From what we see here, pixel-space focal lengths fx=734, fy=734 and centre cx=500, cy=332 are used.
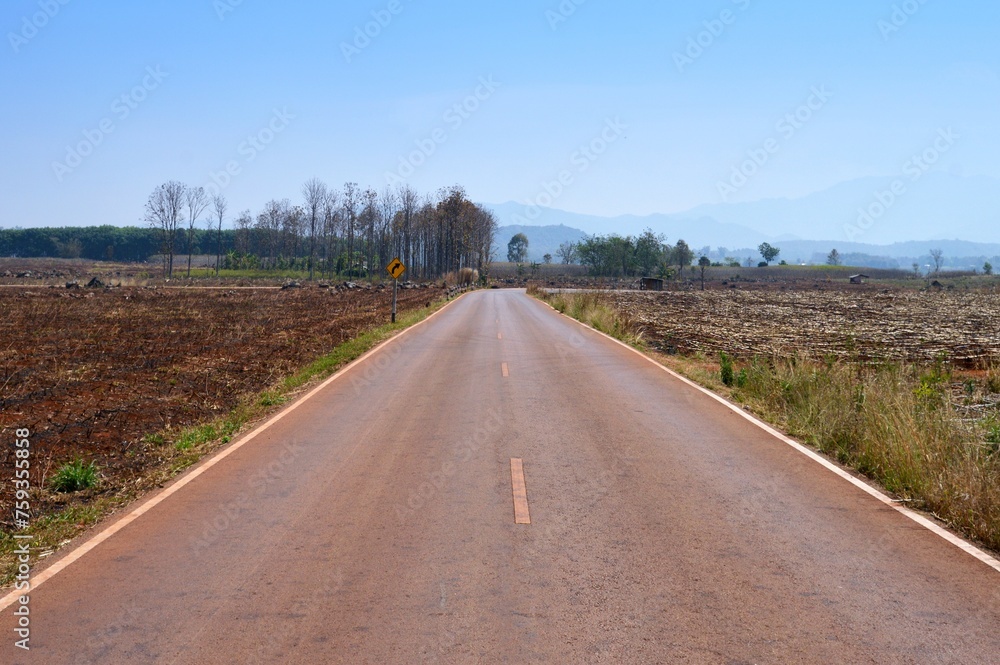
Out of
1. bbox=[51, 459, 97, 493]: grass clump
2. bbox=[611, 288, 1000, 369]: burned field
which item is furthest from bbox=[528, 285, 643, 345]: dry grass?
bbox=[51, 459, 97, 493]: grass clump

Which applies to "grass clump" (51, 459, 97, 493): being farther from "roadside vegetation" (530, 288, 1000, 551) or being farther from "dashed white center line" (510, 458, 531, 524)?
"roadside vegetation" (530, 288, 1000, 551)

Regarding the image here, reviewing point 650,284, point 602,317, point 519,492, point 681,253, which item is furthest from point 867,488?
point 681,253

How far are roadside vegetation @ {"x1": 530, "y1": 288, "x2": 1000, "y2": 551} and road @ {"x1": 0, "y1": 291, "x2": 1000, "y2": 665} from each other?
548 millimetres

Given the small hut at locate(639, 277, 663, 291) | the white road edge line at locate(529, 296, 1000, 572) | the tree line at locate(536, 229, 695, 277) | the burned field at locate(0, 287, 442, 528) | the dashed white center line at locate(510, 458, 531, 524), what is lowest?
the burned field at locate(0, 287, 442, 528)

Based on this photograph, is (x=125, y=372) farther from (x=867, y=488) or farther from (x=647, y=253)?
(x=647, y=253)

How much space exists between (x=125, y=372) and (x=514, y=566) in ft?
45.9

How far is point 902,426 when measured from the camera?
9.07m

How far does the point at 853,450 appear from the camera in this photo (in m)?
9.65

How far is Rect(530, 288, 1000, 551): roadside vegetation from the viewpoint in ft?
23.6

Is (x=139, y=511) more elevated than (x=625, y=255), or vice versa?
(x=625, y=255)

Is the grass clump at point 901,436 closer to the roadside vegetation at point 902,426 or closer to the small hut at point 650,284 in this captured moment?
the roadside vegetation at point 902,426

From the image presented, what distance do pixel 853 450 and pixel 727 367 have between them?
266 inches

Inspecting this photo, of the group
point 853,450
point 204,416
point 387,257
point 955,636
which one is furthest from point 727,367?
point 387,257

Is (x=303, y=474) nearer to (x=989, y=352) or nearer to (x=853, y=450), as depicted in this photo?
(x=853, y=450)
